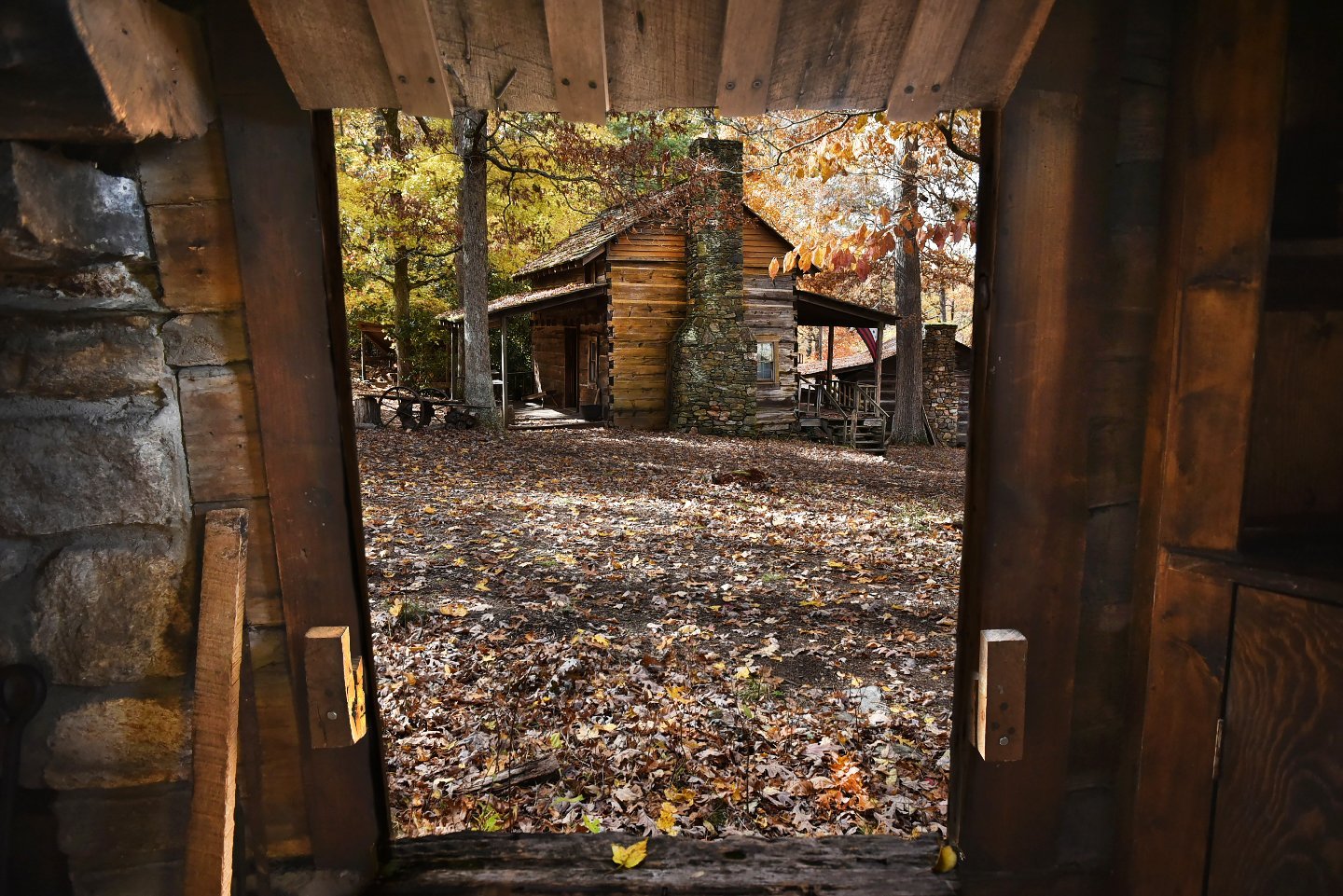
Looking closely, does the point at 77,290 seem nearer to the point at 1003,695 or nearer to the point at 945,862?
the point at 1003,695

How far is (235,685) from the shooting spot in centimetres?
176

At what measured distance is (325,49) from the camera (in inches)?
64.5

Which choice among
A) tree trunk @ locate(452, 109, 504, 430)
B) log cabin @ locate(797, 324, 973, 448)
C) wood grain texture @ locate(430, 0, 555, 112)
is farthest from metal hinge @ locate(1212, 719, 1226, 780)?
log cabin @ locate(797, 324, 973, 448)

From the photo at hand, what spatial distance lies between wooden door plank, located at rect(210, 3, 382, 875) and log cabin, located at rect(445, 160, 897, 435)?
1508cm

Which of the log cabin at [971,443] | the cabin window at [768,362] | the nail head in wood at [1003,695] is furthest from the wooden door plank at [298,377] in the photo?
the cabin window at [768,362]

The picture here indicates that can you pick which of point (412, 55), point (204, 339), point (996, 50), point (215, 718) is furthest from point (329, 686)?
point (996, 50)

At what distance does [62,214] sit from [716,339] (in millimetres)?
15758

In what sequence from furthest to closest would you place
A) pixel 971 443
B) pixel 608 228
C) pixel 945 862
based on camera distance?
pixel 608 228 < pixel 945 862 < pixel 971 443

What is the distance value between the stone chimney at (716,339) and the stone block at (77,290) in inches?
605

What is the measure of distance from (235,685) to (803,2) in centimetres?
207

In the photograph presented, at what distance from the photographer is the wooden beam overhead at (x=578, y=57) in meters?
1.59

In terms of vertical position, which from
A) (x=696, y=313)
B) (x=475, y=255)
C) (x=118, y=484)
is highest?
(x=475, y=255)

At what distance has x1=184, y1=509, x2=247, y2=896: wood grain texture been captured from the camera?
1698 millimetres

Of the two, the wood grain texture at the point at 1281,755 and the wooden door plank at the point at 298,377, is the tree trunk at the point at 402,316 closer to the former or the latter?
the wooden door plank at the point at 298,377
